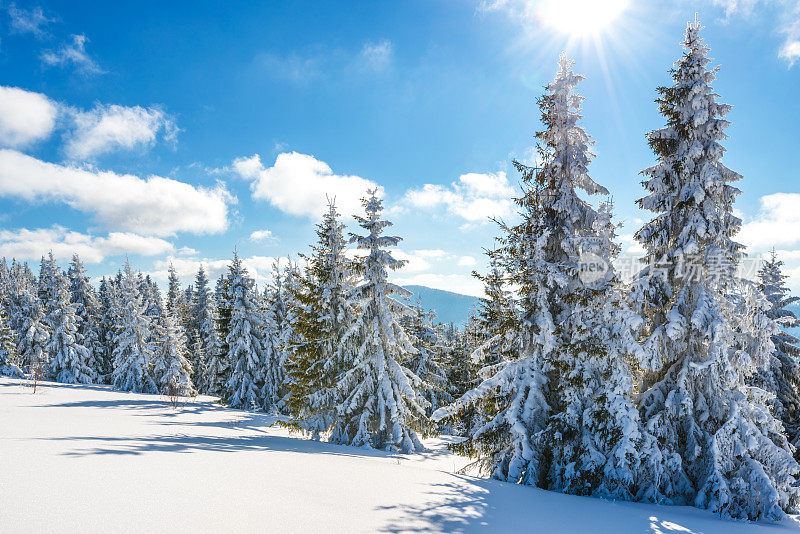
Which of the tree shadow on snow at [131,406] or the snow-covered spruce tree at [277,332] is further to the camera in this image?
the snow-covered spruce tree at [277,332]

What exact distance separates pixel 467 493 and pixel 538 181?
33.9 feet

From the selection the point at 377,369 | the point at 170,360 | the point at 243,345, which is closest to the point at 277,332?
Result: the point at 243,345

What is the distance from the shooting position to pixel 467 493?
28.7 feet

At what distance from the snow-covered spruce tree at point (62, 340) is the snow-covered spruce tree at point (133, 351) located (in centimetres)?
505

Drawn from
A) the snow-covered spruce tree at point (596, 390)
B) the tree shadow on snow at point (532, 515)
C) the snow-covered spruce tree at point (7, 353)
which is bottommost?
the snow-covered spruce tree at point (7, 353)

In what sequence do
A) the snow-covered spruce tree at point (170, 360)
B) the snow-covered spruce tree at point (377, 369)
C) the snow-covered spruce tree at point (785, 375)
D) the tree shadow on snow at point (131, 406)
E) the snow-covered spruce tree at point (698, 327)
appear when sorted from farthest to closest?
the snow-covered spruce tree at point (170, 360)
the snow-covered spruce tree at point (785, 375)
the tree shadow on snow at point (131, 406)
the snow-covered spruce tree at point (377, 369)
the snow-covered spruce tree at point (698, 327)

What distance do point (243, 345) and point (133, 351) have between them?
1714 cm

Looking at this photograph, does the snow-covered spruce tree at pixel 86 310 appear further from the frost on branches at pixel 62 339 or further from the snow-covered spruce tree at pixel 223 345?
the snow-covered spruce tree at pixel 223 345

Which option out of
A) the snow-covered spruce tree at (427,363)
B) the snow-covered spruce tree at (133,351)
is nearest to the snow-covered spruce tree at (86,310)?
the snow-covered spruce tree at (133,351)

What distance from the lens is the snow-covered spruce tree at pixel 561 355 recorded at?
11.1 meters

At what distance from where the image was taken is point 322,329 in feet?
65.0

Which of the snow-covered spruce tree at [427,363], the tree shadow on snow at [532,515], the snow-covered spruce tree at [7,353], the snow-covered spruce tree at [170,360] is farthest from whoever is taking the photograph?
the snow-covered spruce tree at [7,353]

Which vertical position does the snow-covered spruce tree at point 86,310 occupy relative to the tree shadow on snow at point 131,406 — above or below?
above

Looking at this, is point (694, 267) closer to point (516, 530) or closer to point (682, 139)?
point (682, 139)
